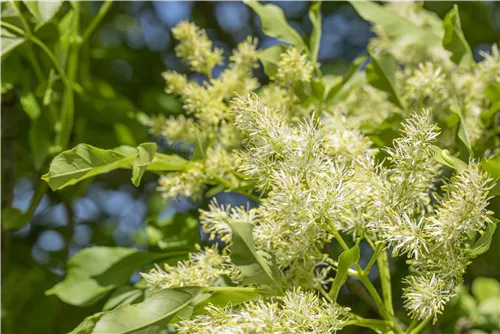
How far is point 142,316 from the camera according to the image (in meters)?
0.73

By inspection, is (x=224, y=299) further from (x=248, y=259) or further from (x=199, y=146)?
(x=199, y=146)

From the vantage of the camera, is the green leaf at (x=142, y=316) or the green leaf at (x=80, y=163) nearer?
the green leaf at (x=142, y=316)

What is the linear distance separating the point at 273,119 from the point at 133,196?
138cm

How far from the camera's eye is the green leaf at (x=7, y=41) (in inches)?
40.9

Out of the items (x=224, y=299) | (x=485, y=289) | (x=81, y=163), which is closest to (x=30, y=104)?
(x=81, y=163)

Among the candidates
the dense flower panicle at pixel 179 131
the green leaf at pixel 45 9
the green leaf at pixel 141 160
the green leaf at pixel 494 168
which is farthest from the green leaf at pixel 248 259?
the green leaf at pixel 45 9

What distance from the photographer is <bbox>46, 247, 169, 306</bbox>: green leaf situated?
983 mm

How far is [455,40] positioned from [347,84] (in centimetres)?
23

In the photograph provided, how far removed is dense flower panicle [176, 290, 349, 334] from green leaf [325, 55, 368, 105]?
1.50 ft

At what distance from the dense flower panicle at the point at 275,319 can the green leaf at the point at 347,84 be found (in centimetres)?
46

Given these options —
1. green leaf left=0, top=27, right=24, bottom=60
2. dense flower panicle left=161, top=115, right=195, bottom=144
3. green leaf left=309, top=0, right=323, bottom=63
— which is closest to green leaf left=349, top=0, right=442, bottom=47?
green leaf left=309, top=0, right=323, bottom=63

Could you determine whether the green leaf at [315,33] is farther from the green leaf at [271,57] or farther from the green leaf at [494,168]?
the green leaf at [494,168]

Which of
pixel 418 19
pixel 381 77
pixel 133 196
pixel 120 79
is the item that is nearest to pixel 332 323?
pixel 381 77

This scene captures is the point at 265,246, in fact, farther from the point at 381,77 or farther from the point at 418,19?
the point at 418,19
